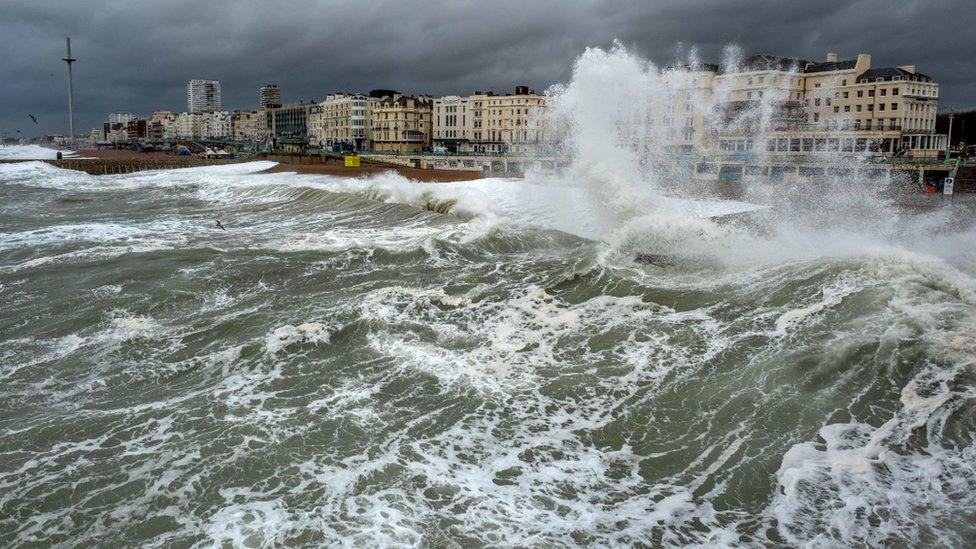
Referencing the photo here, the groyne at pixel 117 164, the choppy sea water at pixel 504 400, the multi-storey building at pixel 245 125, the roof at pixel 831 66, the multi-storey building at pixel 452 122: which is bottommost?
the choppy sea water at pixel 504 400

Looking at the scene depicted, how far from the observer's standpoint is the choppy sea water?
514 centimetres

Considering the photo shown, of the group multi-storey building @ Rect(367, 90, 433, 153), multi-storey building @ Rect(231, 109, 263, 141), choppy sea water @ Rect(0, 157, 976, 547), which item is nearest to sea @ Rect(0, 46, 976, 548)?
choppy sea water @ Rect(0, 157, 976, 547)

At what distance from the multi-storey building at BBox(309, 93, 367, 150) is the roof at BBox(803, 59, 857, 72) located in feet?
240

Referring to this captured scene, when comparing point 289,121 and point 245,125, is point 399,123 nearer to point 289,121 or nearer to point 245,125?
point 289,121

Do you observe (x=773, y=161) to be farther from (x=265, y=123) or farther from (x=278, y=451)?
(x=265, y=123)

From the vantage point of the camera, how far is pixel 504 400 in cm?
721

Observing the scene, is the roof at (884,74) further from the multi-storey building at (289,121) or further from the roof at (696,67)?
the multi-storey building at (289,121)

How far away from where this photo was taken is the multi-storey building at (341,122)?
346 feet

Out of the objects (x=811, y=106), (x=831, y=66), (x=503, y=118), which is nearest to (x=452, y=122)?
(x=503, y=118)

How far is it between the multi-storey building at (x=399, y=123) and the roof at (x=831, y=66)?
68998mm

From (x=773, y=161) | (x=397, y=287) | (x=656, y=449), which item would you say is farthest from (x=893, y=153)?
(x=656, y=449)

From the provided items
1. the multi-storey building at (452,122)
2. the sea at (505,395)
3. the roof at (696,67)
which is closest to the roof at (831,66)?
the roof at (696,67)

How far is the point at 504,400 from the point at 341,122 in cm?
11108

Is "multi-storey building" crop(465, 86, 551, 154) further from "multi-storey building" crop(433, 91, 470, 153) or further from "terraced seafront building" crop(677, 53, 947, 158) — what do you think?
"terraced seafront building" crop(677, 53, 947, 158)
